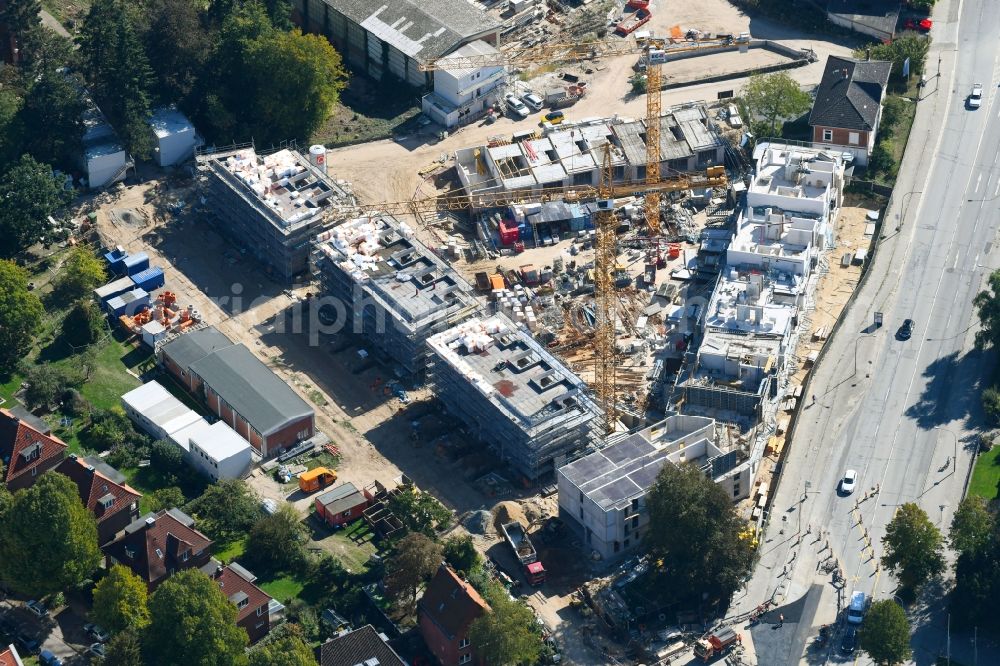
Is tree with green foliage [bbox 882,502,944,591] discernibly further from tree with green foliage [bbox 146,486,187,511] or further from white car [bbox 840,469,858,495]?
tree with green foliage [bbox 146,486,187,511]

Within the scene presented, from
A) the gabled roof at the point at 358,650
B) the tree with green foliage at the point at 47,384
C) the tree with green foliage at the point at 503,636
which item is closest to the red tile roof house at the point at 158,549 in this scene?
the gabled roof at the point at 358,650

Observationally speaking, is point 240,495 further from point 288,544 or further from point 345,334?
point 345,334

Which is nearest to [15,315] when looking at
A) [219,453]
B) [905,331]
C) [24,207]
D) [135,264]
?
[135,264]

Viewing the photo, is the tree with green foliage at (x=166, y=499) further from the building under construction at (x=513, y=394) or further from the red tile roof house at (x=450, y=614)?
the building under construction at (x=513, y=394)

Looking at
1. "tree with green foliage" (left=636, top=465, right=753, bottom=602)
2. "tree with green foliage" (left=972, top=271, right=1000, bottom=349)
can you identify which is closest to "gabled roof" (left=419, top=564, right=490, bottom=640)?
"tree with green foliage" (left=636, top=465, right=753, bottom=602)

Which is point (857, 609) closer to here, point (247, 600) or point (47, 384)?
point (247, 600)
